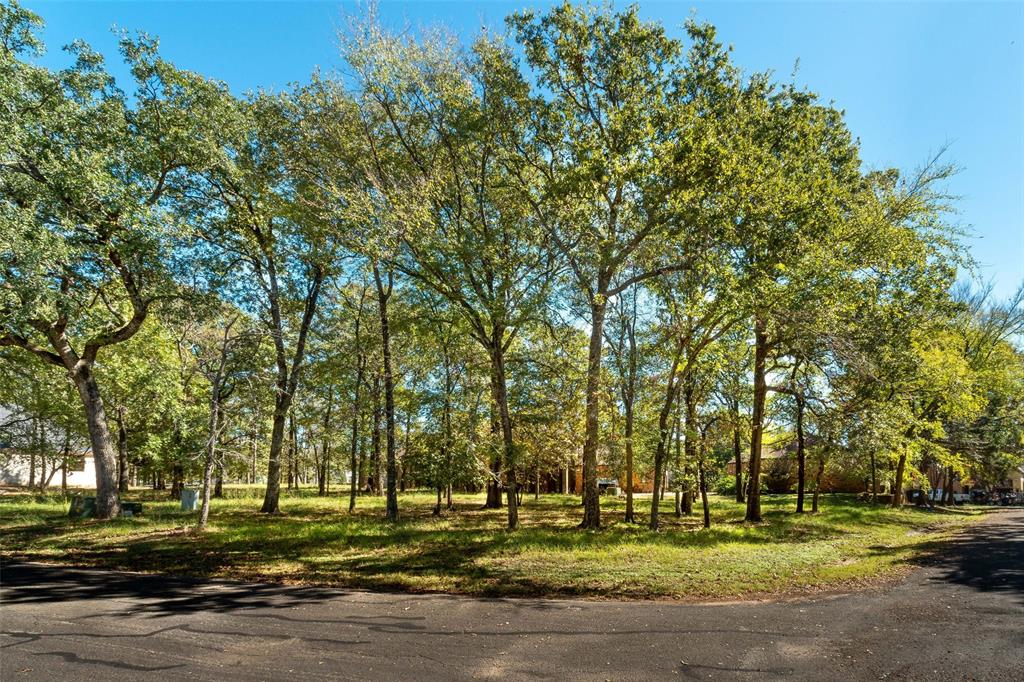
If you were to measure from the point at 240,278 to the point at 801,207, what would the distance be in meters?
19.0

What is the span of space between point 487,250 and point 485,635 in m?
10.1

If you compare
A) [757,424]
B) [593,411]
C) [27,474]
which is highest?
[593,411]

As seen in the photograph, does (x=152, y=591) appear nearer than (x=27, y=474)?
Yes

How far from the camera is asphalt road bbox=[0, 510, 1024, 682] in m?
5.14

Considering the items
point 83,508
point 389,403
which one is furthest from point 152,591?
point 83,508

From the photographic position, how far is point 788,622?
671 centimetres

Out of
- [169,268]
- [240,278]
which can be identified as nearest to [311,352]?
[240,278]

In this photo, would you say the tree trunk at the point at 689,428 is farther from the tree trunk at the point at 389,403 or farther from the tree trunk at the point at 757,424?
the tree trunk at the point at 389,403

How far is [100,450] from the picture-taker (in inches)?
631

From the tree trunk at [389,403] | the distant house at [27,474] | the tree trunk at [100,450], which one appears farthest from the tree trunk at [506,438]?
the distant house at [27,474]

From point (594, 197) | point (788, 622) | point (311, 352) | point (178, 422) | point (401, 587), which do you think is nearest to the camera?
point (788, 622)

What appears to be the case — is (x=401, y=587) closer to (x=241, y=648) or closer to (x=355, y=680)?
(x=241, y=648)

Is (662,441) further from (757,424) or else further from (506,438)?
(757,424)

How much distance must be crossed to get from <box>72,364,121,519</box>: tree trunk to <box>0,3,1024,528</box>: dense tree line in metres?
0.10
